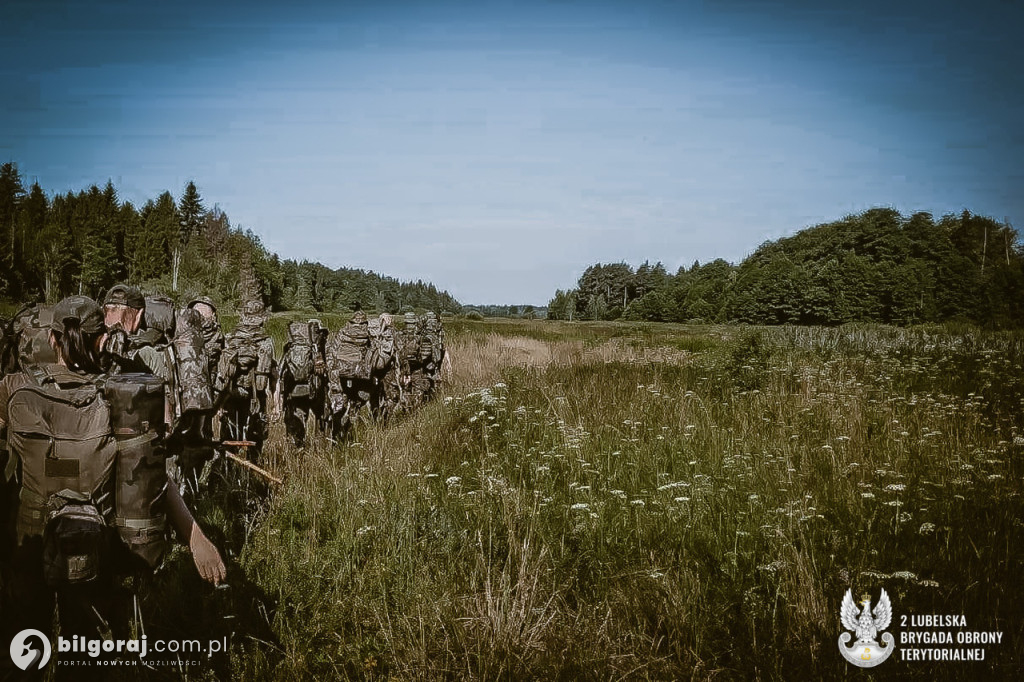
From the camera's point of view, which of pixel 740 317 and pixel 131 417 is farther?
pixel 740 317

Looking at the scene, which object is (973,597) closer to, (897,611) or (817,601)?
(897,611)

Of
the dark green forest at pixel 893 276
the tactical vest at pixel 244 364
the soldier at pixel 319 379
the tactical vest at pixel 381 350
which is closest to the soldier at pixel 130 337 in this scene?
the tactical vest at pixel 244 364

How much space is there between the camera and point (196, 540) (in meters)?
2.17

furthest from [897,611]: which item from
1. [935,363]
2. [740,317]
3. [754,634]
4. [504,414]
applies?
[740,317]

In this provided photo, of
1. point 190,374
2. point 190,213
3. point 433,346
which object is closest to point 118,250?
point 190,213

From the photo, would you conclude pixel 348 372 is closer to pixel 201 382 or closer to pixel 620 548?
pixel 201 382

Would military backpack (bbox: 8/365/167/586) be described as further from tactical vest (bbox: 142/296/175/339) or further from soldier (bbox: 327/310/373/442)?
soldier (bbox: 327/310/373/442)

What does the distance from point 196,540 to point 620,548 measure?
3004 millimetres

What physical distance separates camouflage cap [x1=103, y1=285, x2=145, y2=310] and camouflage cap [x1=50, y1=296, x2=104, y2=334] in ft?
7.18

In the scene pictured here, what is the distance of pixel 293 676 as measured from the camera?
2.90m

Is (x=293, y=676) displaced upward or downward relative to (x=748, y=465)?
downward

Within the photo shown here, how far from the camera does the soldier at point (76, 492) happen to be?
1.91 m

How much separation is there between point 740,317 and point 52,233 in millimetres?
89469

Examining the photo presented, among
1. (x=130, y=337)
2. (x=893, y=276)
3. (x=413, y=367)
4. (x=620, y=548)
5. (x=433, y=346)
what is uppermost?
(x=893, y=276)
